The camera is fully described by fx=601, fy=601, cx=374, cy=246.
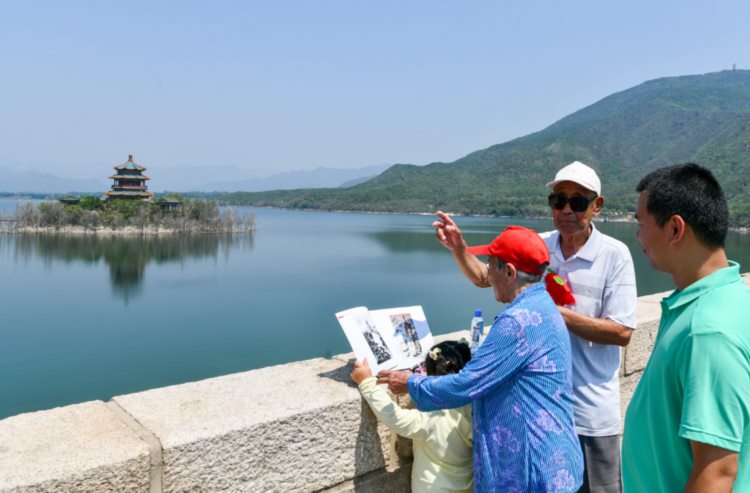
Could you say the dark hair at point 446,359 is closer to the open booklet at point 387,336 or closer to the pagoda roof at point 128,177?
the open booklet at point 387,336

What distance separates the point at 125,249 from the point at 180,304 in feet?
84.7

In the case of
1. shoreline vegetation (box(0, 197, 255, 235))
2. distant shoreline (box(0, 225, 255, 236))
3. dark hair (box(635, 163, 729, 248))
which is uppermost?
dark hair (box(635, 163, 729, 248))

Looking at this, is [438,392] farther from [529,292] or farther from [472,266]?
[472,266]

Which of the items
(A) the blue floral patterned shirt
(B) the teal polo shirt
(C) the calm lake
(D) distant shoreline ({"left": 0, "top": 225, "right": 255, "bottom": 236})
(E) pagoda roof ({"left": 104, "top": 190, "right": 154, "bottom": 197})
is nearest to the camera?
(B) the teal polo shirt

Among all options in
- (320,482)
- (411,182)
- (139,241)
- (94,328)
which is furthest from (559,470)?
(411,182)

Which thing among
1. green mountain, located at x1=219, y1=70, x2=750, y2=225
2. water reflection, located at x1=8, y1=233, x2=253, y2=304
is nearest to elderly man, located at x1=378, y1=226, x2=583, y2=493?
water reflection, located at x1=8, y1=233, x2=253, y2=304

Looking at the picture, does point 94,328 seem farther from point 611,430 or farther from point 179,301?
point 611,430

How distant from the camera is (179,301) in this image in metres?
33.2

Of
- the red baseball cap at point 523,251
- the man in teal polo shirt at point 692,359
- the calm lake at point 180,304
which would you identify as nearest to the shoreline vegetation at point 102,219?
the calm lake at point 180,304

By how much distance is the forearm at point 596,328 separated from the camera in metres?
2.02

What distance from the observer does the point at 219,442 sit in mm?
1622

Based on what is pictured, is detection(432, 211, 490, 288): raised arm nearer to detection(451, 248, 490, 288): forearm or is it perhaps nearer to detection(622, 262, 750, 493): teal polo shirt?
detection(451, 248, 490, 288): forearm

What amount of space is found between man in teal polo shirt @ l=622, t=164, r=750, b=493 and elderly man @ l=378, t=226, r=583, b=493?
264 millimetres

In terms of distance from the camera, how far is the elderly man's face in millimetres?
2293
